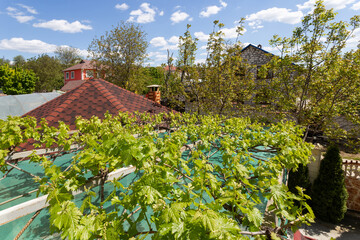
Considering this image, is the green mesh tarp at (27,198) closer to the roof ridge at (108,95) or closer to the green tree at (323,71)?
the roof ridge at (108,95)

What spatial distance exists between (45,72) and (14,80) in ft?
46.6

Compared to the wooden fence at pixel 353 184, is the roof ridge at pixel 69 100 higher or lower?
higher

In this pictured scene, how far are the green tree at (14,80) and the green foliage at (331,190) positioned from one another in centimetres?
4907

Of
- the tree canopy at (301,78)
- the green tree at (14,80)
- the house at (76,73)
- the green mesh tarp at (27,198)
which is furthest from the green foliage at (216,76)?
the house at (76,73)

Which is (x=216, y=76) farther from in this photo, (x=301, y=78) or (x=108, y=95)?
(x=108, y=95)

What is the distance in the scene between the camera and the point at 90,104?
24.4 feet

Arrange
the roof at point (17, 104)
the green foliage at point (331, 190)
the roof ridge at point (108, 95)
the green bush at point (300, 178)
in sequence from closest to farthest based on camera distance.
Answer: the roof ridge at point (108, 95) < the green foliage at point (331, 190) < the green bush at point (300, 178) < the roof at point (17, 104)

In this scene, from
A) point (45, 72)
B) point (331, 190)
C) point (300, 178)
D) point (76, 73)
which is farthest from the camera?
point (76, 73)

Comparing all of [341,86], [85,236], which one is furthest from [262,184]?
[341,86]

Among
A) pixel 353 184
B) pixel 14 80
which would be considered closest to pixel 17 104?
pixel 353 184

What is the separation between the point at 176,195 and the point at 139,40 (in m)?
24.8

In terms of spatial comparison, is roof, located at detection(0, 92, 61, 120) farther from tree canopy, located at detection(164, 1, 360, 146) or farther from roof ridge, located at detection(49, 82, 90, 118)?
tree canopy, located at detection(164, 1, 360, 146)

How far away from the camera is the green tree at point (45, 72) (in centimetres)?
4888

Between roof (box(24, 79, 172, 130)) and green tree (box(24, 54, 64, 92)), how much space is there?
52.5 m
